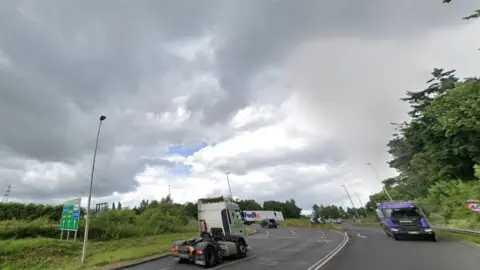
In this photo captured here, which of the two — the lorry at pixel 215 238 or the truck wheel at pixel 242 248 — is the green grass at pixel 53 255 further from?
the truck wheel at pixel 242 248

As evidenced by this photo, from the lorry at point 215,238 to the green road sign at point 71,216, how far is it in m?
9.92

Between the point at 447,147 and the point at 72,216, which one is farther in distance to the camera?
the point at 447,147

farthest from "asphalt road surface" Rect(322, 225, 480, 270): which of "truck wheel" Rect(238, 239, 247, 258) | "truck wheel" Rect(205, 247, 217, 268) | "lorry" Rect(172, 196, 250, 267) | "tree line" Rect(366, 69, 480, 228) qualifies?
"tree line" Rect(366, 69, 480, 228)

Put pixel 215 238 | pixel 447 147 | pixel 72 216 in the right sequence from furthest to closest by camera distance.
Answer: pixel 447 147 < pixel 72 216 < pixel 215 238

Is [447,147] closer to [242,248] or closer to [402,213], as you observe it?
[402,213]

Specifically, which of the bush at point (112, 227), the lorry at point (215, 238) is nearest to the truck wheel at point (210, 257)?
the lorry at point (215, 238)

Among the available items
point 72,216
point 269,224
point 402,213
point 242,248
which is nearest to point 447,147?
point 402,213

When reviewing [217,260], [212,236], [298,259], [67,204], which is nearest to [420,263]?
[298,259]

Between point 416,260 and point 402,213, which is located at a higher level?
point 402,213

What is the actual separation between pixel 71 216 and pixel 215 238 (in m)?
13.0

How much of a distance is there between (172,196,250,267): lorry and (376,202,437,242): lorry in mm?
11703

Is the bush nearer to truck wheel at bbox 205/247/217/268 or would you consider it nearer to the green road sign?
the green road sign

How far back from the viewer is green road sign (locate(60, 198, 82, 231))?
19.7 m

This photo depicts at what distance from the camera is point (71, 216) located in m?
20.2
